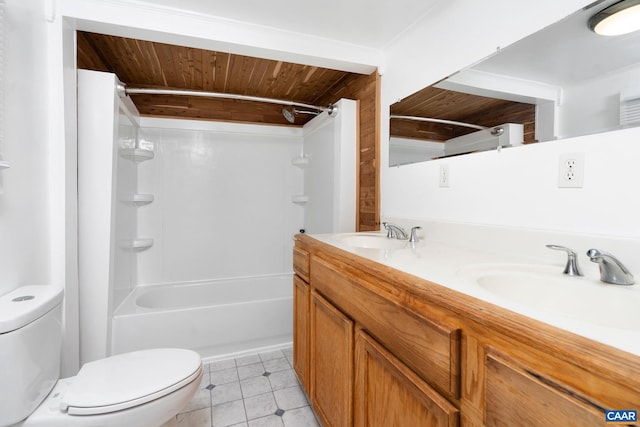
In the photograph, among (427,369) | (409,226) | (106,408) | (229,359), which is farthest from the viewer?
(229,359)

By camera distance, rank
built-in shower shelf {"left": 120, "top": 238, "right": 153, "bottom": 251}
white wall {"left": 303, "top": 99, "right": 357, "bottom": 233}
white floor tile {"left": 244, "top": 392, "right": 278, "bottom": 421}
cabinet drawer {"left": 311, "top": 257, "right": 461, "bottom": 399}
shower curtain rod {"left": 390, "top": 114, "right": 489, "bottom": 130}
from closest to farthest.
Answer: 1. cabinet drawer {"left": 311, "top": 257, "right": 461, "bottom": 399}
2. shower curtain rod {"left": 390, "top": 114, "right": 489, "bottom": 130}
3. white floor tile {"left": 244, "top": 392, "right": 278, "bottom": 421}
4. white wall {"left": 303, "top": 99, "right": 357, "bottom": 233}
5. built-in shower shelf {"left": 120, "top": 238, "right": 153, "bottom": 251}

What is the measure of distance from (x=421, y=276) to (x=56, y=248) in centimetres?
169

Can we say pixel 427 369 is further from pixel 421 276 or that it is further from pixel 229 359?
pixel 229 359

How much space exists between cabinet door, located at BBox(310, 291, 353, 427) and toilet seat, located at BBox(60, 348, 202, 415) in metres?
0.51

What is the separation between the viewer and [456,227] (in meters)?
1.33

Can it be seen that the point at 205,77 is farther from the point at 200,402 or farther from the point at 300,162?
the point at 200,402

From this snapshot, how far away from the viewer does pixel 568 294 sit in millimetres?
778

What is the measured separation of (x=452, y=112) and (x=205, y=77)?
1926 millimetres

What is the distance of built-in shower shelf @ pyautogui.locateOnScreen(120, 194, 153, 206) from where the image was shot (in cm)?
230

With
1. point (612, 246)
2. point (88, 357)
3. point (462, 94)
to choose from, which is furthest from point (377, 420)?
point (88, 357)

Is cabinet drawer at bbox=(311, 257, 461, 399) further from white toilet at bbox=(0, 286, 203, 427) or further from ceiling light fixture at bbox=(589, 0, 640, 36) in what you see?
ceiling light fixture at bbox=(589, 0, 640, 36)

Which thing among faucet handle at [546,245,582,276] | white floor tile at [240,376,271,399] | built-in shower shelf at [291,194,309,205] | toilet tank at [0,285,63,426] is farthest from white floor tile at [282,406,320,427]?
built-in shower shelf at [291,194,309,205]

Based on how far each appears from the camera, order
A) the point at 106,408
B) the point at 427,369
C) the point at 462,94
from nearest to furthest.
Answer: the point at 427,369 < the point at 106,408 < the point at 462,94

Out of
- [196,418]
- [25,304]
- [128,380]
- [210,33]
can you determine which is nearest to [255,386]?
[196,418]
